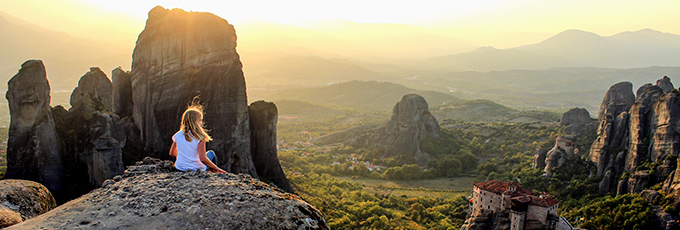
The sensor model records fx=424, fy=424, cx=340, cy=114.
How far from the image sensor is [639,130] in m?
31.2

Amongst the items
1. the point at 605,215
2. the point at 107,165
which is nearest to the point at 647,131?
the point at 605,215

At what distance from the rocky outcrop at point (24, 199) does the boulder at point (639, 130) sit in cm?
3389

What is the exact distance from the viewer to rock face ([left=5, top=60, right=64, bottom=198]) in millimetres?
18094

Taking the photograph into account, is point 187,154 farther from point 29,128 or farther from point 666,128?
Answer: point 666,128

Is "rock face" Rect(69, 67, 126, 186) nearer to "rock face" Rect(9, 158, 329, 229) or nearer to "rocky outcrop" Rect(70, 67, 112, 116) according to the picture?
"rocky outcrop" Rect(70, 67, 112, 116)

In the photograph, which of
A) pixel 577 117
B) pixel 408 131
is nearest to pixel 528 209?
pixel 408 131

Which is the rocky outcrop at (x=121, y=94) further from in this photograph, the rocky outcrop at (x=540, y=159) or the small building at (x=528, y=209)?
the rocky outcrop at (x=540, y=159)

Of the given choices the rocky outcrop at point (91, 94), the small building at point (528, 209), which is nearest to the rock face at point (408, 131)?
the small building at point (528, 209)

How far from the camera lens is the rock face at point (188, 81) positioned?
26.3 metres

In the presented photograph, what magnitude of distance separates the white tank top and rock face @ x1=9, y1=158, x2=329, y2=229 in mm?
675

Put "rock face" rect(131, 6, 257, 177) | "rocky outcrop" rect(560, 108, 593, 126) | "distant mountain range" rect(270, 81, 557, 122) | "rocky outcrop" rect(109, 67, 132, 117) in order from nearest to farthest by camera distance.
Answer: "rock face" rect(131, 6, 257, 177) < "rocky outcrop" rect(109, 67, 132, 117) < "rocky outcrop" rect(560, 108, 593, 126) < "distant mountain range" rect(270, 81, 557, 122)

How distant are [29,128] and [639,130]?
124 ft

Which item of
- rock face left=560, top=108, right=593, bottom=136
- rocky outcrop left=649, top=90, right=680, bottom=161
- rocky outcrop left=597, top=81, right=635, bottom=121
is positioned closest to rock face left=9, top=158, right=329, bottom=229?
rocky outcrop left=649, top=90, right=680, bottom=161

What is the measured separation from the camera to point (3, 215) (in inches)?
269
